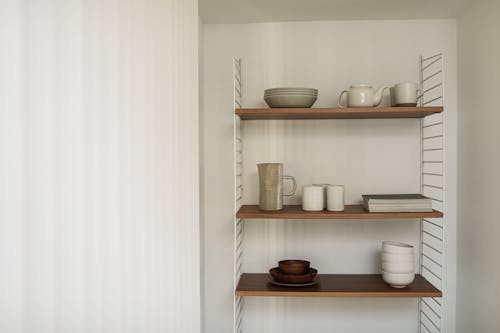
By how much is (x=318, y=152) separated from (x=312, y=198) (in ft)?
1.11

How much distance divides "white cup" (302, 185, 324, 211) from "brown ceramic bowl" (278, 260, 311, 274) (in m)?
0.28

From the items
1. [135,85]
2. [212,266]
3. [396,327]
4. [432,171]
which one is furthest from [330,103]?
[135,85]

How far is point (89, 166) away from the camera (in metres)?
0.74

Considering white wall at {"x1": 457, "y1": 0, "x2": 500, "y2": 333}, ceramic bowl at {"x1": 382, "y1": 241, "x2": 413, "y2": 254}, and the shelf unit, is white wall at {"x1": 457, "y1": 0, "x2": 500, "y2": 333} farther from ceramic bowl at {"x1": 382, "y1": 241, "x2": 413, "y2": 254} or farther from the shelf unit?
ceramic bowl at {"x1": 382, "y1": 241, "x2": 413, "y2": 254}

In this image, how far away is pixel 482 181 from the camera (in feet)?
6.96

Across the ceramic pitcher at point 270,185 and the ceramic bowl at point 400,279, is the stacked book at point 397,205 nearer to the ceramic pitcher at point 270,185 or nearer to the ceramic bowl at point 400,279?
the ceramic bowl at point 400,279

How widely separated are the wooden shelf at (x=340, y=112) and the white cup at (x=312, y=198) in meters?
0.36

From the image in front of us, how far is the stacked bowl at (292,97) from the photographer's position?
2.18m

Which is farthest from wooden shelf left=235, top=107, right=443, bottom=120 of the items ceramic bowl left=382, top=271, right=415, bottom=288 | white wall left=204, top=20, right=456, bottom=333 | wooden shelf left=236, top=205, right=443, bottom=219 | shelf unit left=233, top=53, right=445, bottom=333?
ceramic bowl left=382, top=271, right=415, bottom=288

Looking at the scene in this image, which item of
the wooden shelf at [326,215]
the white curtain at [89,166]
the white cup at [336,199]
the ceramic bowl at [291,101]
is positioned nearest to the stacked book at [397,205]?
the wooden shelf at [326,215]

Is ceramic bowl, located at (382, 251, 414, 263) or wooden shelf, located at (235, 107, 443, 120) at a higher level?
wooden shelf, located at (235, 107, 443, 120)

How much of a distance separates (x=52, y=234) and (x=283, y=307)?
80.4 inches

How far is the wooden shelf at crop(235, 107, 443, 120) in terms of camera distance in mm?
2129

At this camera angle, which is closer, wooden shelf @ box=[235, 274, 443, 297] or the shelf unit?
wooden shelf @ box=[235, 274, 443, 297]
